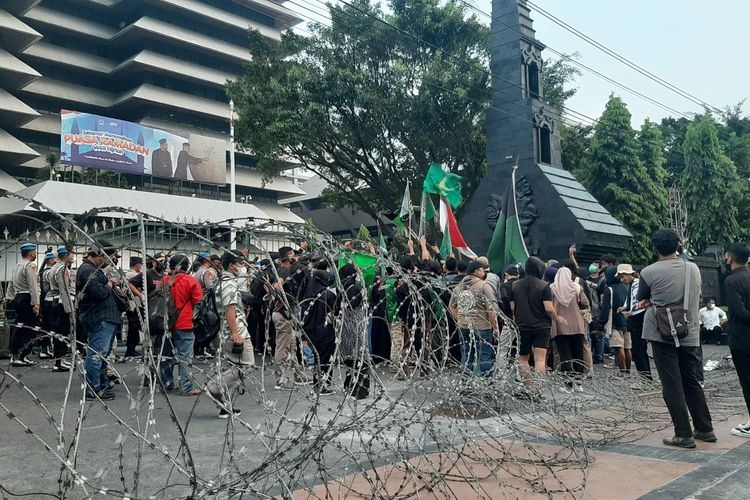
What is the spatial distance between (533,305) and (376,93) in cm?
1633

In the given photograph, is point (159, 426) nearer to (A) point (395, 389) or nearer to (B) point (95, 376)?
(B) point (95, 376)

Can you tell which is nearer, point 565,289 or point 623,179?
point 565,289

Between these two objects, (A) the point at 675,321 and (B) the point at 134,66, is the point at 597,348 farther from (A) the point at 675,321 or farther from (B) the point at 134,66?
(B) the point at 134,66

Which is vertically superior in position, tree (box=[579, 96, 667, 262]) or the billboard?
the billboard

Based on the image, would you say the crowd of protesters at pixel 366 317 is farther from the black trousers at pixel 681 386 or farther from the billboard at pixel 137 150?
the billboard at pixel 137 150

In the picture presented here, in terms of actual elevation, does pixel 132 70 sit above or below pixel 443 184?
above

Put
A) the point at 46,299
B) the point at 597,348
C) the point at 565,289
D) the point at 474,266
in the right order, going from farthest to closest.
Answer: the point at 597,348, the point at 46,299, the point at 565,289, the point at 474,266

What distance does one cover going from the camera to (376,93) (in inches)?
902

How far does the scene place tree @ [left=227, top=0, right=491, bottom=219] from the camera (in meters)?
22.7

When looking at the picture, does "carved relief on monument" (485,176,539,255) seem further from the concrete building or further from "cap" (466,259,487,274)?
the concrete building

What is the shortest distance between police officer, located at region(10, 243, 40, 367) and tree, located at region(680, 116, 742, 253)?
30.2 meters

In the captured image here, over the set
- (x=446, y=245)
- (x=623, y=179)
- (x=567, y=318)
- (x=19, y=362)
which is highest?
(x=623, y=179)

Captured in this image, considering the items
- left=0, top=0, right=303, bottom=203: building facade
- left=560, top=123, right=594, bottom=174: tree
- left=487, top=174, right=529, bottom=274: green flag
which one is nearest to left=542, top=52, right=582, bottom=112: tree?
left=560, top=123, right=594, bottom=174: tree

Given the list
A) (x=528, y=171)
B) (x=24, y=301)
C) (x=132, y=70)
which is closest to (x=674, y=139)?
(x=528, y=171)
